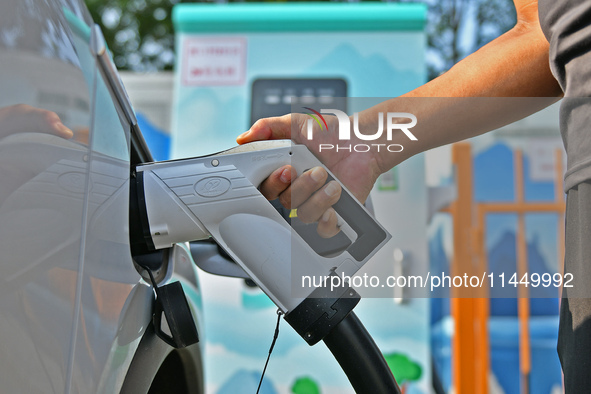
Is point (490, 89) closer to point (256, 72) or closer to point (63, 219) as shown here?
point (63, 219)

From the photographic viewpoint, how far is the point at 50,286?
0.64m

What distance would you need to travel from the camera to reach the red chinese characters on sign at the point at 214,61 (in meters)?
2.82

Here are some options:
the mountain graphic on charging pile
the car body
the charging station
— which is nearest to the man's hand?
→ the car body

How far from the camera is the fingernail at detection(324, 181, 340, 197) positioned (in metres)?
0.91

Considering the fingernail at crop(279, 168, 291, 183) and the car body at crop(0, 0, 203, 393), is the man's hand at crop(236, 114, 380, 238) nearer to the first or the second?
the fingernail at crop(279, 168, 291, 183)

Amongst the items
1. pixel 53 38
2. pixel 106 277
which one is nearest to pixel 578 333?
pixel 106 277

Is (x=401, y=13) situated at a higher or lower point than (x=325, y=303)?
higher

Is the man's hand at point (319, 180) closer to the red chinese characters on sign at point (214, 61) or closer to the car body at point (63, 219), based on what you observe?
the car body at point (63, 219)

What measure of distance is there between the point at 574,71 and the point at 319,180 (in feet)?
1.27

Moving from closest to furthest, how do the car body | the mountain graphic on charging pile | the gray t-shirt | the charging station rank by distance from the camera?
1. the car body
2. the gray t-shirt
3. the charging station
4. the mountain graphic on charging pile

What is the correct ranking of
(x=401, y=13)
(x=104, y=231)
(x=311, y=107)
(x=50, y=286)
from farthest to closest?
1. (x=401, y=13)
2. (x=311, y=107)
3. (x=104, y=231)
4. (x=50, y=286)

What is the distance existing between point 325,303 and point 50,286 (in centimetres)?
41

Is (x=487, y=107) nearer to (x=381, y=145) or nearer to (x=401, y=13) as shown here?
(x=381, y=145)

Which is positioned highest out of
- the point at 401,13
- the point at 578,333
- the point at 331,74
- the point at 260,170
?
the point at 401,13
